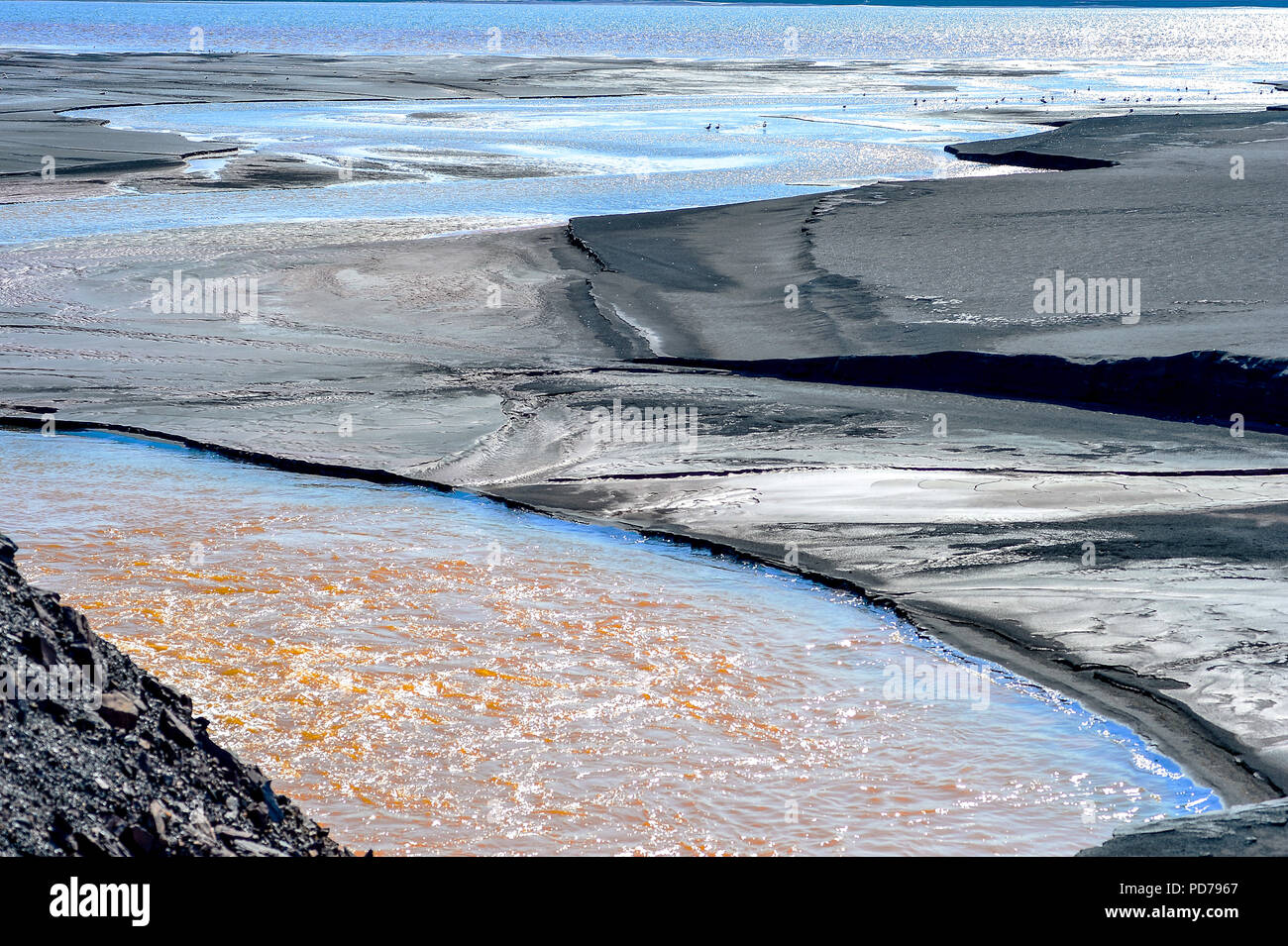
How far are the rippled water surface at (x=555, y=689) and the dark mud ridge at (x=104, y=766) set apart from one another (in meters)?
0.75

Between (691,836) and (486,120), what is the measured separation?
29.5 meters

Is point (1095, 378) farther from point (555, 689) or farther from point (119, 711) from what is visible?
point (119, 711)

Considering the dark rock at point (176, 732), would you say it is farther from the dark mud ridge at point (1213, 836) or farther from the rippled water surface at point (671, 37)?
the rippled water surface at point (671, 37)

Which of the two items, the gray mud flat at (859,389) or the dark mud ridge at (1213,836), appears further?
the gray mud flat at (859,389)

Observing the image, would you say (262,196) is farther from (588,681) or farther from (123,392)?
(588,681)

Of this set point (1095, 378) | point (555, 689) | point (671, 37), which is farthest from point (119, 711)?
point (671, 37)

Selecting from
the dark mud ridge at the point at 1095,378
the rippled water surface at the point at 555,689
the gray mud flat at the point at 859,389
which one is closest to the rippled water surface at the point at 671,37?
the gray mud flat at the point at 859,389

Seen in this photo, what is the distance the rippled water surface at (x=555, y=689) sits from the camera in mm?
4914

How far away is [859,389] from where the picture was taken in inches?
402

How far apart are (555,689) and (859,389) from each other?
499 cm

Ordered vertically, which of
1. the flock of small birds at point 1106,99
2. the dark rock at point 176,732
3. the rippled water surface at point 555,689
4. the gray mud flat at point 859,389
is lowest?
the rippled water surface at point 555,689

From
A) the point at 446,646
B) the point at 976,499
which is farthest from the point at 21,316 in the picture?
the point at 976,499

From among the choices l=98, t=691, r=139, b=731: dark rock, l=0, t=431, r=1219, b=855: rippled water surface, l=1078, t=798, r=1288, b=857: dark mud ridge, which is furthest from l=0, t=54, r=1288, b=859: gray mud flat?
l=98, t=691, r=139, b=731: dark rock

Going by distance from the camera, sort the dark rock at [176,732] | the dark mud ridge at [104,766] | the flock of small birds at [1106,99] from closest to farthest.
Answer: the dark mud ridge at [104,766], the dark rock at [176,732], the flock of small birds at [1106,99]
